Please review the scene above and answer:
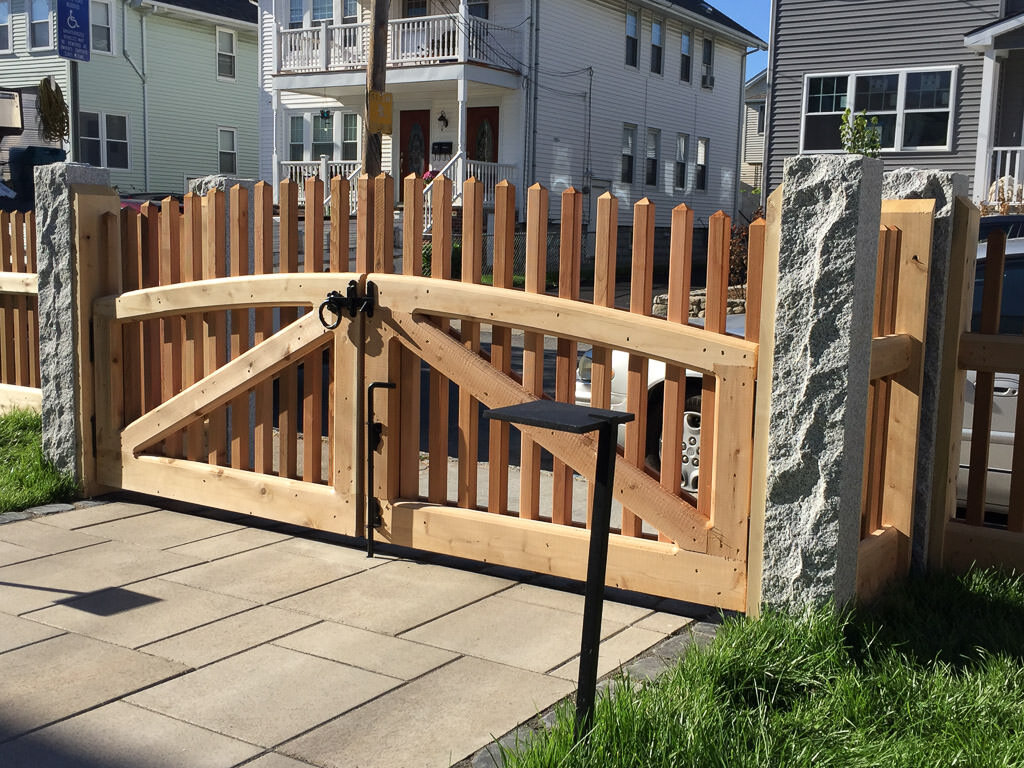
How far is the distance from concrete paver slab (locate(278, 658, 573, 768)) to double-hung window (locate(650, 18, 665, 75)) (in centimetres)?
2890

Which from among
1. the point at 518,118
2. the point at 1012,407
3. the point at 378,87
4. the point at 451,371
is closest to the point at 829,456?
the point at 451,371

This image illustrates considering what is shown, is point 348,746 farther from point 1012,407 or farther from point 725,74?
point 725,74

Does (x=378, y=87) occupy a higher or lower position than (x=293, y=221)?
higher

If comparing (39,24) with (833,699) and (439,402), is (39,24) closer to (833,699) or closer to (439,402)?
(439,402)

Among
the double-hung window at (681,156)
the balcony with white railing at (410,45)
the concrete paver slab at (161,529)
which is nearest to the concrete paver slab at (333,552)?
the concrete paver slab at (161,529)

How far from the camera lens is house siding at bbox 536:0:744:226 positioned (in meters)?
27.3

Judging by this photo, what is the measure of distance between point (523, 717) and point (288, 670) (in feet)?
3.06

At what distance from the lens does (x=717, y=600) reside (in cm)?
458

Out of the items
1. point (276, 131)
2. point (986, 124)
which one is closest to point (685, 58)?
point (276, 131)

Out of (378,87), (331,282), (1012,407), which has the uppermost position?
(378,87)

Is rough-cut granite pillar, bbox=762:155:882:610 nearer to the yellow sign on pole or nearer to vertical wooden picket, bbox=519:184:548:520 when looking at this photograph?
vertical wooden picket, bbox=519:184:548:520

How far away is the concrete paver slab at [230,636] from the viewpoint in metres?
4.23

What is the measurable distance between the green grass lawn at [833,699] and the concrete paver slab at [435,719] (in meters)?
0.25

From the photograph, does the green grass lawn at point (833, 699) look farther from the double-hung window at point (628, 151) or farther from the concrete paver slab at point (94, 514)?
the double-hung window at point (628, 151)
